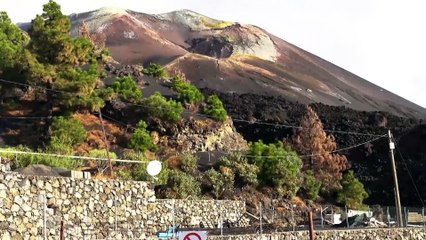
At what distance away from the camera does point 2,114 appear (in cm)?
4556

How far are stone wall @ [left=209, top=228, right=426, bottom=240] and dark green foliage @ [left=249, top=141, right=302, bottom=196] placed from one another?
12.0 m

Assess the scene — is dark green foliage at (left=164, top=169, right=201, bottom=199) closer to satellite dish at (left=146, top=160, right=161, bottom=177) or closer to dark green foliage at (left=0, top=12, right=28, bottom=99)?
satellite dish at (left=146, top=160, right=161, bottom=177)

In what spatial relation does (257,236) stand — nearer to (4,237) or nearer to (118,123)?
(4,237)

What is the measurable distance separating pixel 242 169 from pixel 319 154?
1314 cm

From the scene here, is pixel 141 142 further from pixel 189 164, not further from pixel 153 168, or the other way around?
pixel 153 168

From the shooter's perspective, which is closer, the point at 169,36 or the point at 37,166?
the point at 37,166

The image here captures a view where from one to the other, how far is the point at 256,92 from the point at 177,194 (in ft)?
136

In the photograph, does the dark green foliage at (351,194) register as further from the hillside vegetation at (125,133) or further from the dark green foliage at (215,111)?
the dark green foliage at (215,111)

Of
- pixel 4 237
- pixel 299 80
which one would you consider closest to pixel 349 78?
pixel 299 80

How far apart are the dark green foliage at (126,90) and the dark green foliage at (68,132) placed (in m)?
10.3

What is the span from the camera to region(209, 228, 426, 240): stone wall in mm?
22703

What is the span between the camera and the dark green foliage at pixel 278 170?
4184 centimetres

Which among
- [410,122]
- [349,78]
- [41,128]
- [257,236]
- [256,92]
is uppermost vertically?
[349,78]

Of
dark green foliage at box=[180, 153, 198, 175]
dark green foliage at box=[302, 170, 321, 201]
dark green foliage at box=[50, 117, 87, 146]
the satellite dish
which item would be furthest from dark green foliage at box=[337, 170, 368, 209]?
the satellite dish
